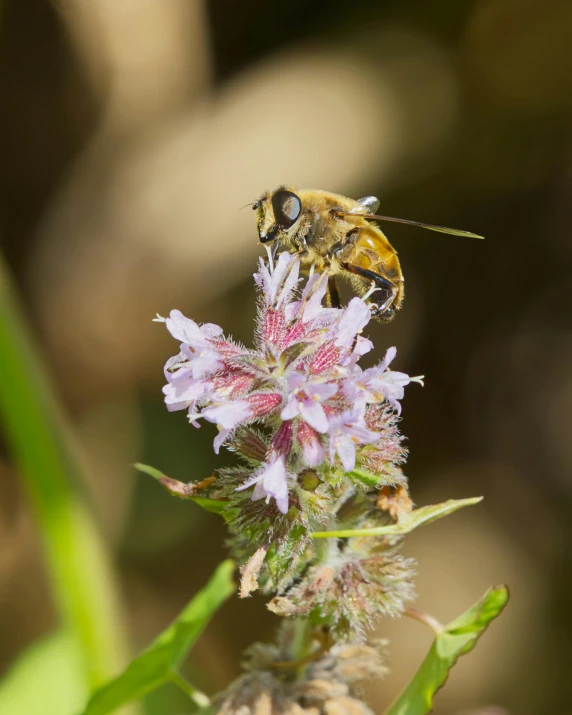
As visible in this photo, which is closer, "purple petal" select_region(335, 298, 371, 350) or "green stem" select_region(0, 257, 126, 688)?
"purple petal" select_region(335, 298, 371, 350)

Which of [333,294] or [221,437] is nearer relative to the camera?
[221,437]

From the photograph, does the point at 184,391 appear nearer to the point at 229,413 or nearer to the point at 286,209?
the point at 229,413

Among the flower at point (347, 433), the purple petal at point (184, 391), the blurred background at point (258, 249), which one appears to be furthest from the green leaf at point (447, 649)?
the blurred background at point (258, 249)

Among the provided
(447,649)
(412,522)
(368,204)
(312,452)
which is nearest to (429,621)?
(447,649)

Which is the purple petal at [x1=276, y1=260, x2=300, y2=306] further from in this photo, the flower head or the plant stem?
the plant stem

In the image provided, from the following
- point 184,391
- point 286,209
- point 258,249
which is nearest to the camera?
point 184,391

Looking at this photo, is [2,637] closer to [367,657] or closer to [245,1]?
[367,657]

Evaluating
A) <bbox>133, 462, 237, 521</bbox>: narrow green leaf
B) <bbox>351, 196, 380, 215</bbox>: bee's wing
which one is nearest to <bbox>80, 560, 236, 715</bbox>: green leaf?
<bbox>133, 462, 237, 521</bbox>: narrow green leaf

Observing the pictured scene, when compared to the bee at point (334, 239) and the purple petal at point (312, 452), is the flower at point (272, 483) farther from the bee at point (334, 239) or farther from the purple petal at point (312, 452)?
the bee at point (334, 239)
